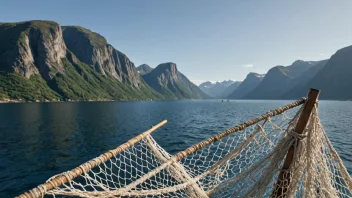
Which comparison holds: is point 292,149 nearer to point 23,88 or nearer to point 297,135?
point 297,135

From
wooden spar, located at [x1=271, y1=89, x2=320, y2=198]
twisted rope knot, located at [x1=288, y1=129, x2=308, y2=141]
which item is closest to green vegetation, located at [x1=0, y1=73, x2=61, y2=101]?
wooden spar, located at [x1=271, y1=89, x2=320, y2=198]

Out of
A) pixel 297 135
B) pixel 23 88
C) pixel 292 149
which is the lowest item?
pixel 292 149

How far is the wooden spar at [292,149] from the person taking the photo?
4211 millimetres

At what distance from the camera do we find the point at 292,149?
15.0ft

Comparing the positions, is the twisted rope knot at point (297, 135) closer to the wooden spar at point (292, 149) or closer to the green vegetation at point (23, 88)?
the wooden spar at point (292, 149)

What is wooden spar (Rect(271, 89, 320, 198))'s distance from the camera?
421 cm

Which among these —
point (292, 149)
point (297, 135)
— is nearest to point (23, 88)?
point (292, 149)

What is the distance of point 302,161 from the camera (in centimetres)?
455

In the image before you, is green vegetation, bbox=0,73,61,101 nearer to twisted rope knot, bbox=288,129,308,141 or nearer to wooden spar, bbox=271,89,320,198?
wooden spar, bbox=271,89,320,198

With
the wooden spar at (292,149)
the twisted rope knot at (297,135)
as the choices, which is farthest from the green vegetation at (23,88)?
the twisted rope knot at (297,135)

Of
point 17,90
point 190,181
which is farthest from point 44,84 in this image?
point 190,181

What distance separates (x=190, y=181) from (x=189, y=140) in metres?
22.9

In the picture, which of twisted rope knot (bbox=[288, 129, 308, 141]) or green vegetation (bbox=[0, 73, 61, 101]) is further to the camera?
green vegetation (bbox=[0, 73, 61, 101])

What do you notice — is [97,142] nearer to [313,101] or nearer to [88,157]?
[88,157]
